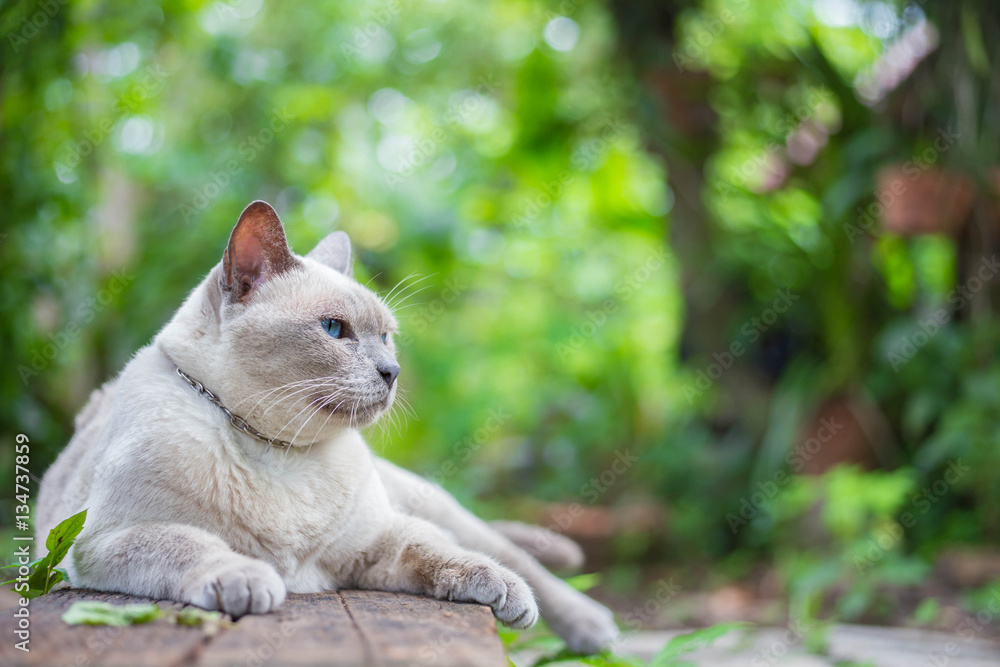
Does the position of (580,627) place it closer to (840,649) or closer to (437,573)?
(437,573)

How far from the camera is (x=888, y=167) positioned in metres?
4.18

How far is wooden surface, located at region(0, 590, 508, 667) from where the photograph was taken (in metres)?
1.10

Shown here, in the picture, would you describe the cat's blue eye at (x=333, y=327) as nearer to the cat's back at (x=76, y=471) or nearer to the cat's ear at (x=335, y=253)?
the cat's ear at (x=335, y=253)

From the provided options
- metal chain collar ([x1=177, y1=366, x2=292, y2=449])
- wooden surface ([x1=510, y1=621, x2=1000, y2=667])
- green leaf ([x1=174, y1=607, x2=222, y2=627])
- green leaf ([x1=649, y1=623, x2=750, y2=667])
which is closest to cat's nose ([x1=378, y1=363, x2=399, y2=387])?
metal chain collar ([x1=177, y1=366, x2=292, y2=449])

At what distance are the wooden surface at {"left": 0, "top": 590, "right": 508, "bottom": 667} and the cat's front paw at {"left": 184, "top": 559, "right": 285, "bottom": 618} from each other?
28 mm

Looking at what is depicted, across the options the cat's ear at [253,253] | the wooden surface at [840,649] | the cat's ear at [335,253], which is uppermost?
the cat's ear at [253,253]

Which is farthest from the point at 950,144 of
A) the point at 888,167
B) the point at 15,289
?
the point at 15,289

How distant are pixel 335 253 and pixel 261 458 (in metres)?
0.73

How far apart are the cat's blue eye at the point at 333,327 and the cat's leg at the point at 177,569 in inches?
20.6

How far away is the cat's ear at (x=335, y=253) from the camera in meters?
2.18

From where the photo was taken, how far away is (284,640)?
1.18 m

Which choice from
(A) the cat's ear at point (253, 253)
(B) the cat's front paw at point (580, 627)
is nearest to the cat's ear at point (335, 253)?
(A) the cat's ear at point (253, 253)

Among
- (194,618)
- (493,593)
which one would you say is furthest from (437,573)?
(194,618)

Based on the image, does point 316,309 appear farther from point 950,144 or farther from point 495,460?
point 495,460
